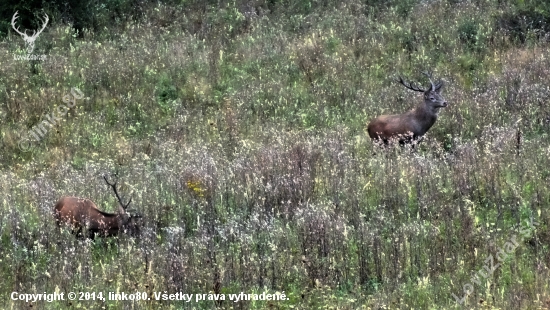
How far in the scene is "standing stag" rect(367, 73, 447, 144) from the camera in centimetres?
1055

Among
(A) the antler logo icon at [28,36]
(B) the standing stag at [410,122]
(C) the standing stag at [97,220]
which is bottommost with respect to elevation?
(C) the standing stag at [97,220]

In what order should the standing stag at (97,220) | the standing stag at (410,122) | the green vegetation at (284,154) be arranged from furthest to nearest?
the standing stag at (410,122) → the standing stag at (97,220) → the green vegetation at (284,154)

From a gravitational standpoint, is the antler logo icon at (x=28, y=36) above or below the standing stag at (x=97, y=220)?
above

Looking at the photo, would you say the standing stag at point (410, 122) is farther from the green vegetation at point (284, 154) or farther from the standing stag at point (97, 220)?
the standing stag at point (97, 220)

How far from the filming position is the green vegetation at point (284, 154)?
6355mm

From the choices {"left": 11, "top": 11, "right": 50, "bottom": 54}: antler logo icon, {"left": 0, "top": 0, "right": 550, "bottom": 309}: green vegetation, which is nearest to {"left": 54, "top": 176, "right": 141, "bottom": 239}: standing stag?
{"left": 0, "top": 0, "right": 550, "bottom": 309}: green vegetation

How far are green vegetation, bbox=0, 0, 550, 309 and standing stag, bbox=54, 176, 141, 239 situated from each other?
0.20m

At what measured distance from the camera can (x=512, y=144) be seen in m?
9.11

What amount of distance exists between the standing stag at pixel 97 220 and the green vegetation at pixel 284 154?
205 millimetres

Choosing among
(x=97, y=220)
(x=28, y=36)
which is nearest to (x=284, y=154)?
(x=97, y=220)

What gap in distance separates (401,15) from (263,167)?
900 cm

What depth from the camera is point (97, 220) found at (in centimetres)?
772

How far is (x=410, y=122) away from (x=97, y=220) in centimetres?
502

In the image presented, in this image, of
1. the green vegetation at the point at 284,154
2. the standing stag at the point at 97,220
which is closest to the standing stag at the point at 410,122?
the green vegetation at the point at 284,154
